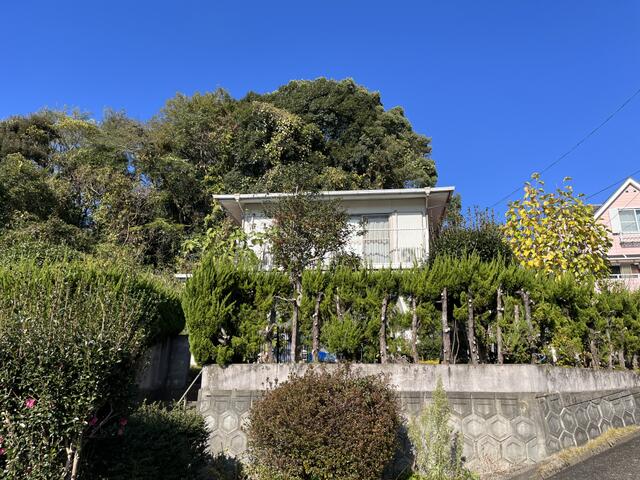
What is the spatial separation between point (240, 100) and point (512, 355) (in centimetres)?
2415

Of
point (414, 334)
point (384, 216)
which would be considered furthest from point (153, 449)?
point (384, 216)

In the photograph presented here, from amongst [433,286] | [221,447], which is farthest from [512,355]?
[221,447]

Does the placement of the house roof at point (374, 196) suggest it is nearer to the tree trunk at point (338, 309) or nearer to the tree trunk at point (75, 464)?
the tree trunk at point (338, 309)

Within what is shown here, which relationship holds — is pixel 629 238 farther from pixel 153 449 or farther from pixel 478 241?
pixel 153 449

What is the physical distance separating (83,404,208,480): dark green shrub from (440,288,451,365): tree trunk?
130 inches

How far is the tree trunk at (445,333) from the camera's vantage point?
19.7 feet

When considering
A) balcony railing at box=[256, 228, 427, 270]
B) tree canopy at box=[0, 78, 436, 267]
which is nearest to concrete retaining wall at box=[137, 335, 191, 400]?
balcony railing at box=[256, 228, 427, 270]

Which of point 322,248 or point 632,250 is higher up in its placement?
point 632,250

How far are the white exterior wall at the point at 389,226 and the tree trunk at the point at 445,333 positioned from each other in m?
8.09

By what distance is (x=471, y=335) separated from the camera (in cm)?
610

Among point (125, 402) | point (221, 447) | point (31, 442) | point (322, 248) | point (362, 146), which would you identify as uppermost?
point (362, 146)

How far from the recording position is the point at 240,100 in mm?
26547

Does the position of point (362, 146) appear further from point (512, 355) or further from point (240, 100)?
point (512, 355)

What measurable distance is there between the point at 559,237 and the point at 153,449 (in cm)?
895
